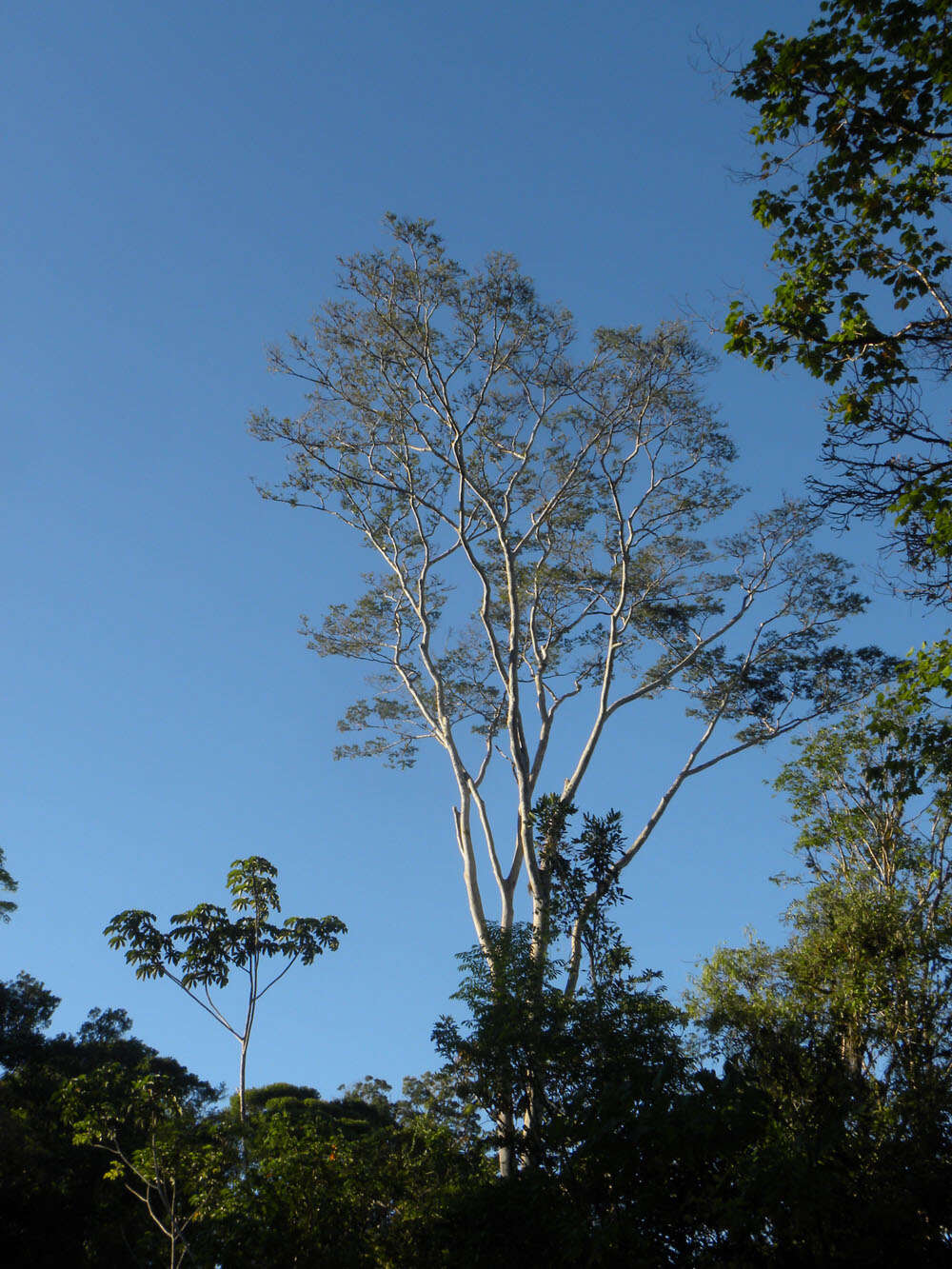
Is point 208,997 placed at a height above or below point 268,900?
below

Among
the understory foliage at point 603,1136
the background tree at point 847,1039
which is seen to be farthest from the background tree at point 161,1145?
the background tree at point 847,1039

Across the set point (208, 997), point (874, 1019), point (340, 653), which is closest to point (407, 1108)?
point (340, 653)

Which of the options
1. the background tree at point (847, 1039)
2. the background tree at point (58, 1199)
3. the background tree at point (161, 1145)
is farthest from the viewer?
the background tree at point (58, 1199)

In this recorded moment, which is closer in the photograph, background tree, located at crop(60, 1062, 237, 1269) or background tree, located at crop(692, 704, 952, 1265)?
background tree, located at crop(692, 704, 952, 1265)

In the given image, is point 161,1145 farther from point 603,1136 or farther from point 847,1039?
point 847,1039

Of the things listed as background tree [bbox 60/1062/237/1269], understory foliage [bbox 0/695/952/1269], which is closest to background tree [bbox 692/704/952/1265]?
understory foliage [bbox 0/695/952/1269]

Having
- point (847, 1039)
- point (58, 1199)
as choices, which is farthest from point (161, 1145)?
point (847, 1039)

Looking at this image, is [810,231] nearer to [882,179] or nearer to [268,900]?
[882,179]

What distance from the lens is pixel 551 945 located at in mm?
9453

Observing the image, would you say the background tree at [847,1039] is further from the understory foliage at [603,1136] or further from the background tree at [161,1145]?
the background tree at [161,1145]

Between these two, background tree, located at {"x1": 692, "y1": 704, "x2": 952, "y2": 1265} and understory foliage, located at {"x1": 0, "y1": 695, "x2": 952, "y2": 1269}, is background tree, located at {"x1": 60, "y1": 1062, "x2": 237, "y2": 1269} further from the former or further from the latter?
background tree, located at {"x1": 692, "y1": 704, "x2": 952, "y2": 1265}

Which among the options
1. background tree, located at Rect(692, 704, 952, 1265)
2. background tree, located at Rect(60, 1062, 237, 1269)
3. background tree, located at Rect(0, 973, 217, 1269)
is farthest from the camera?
background tree, located at Rect(0, 973, 217, 1269)

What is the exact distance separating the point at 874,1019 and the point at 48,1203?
801 centimetres

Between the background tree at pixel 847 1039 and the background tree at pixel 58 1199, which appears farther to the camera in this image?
the background tree at pixel 58 1199
